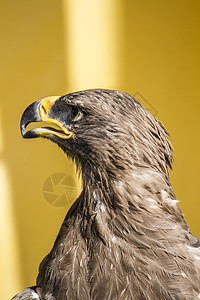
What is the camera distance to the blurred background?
1589 mm

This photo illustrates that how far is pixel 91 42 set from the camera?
5.36 feet

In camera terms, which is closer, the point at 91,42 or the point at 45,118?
the point at 45,118

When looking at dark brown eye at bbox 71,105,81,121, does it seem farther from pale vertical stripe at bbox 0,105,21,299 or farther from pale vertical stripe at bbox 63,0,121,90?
pale vertical stripe at bbox 0,105,21,299

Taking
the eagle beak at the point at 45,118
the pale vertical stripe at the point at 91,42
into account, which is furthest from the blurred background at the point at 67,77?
the eagle beak at the point at 45,118

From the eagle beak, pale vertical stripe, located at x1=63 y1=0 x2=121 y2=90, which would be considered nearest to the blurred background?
pale vertical stripe, located at x1=63 y1=0 x2=121 y2=90

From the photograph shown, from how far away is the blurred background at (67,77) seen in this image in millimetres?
1589

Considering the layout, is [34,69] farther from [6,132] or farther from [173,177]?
[173,177]

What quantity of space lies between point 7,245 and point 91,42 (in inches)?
46.4

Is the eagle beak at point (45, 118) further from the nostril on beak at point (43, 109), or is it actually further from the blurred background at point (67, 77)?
the blurred background at point (67, 77)

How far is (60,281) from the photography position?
0.92 meters

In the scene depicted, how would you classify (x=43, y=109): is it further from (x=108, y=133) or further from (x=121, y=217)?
(x=121, y=217)

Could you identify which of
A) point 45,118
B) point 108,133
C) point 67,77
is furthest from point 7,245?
point 108,133

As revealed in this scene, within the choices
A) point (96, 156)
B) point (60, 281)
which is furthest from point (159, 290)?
point (96, 156)

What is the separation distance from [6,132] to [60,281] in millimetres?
969
